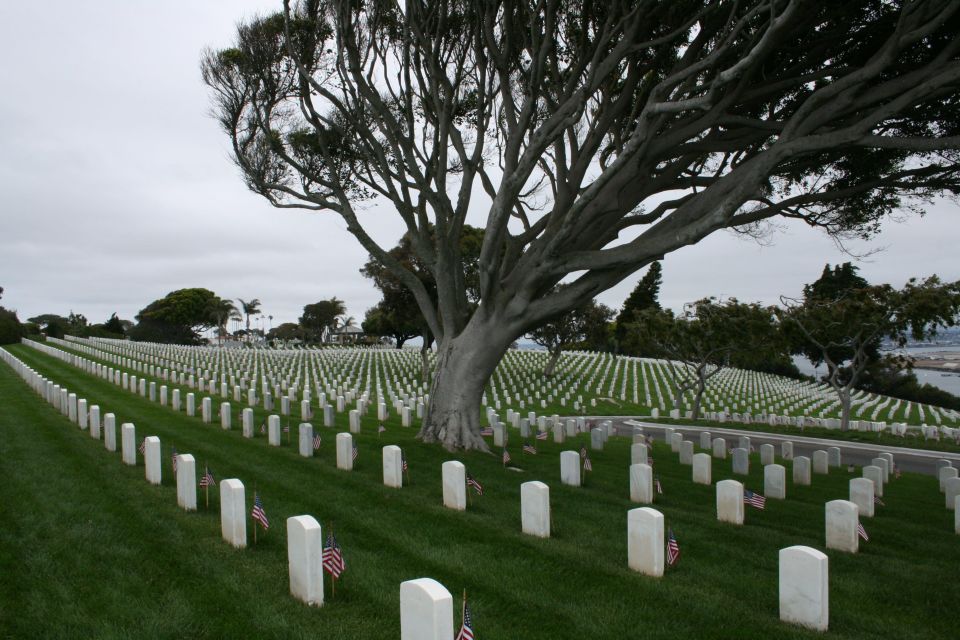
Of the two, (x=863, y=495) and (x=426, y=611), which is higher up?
(x=426, y=611)

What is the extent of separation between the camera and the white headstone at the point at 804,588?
4.57 m

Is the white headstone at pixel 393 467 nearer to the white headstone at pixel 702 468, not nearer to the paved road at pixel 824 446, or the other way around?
the white headstone at pixel 702 468

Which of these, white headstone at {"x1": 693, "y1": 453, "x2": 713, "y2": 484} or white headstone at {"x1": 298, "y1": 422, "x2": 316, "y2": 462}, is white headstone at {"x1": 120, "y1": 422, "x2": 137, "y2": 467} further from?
white headstone at {"x1": 693, "y1": 453, "x2": 713, "y2": 484}

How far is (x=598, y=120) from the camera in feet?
40.0

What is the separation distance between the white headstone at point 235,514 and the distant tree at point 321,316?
9092 centimetres

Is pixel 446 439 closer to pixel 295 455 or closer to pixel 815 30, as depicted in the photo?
pixel 295 455

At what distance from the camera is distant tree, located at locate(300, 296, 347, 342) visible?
95.4 meters

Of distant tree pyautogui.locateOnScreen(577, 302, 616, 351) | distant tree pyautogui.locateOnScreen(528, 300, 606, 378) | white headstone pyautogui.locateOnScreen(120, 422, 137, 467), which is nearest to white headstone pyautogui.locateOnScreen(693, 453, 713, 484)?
white headstone pyautogui.locateOnScreen(120, 422, 137, 467)

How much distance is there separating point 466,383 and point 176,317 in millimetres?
85702

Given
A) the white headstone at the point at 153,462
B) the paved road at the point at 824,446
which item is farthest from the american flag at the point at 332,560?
the paved road at the point at 824,446

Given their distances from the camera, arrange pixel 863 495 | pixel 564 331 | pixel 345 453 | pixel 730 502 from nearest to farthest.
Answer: pixel 730 502, pixel 863 495, pixel 345 453, pixel 564 331

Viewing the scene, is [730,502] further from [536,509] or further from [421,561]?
[421,561]

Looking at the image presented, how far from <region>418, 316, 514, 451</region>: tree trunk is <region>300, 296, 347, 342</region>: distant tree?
3370 inches

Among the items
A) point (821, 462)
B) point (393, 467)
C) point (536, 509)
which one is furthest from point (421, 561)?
point (821, 462)
